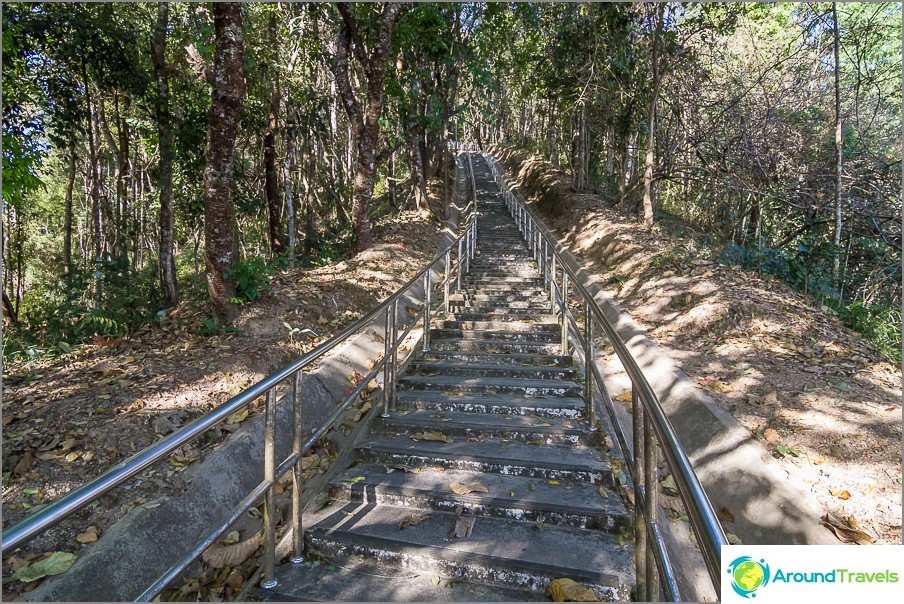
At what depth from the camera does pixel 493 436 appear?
11.9 feet

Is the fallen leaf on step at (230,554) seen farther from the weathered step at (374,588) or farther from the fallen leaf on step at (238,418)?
the fallen leaf on step at (238,418)

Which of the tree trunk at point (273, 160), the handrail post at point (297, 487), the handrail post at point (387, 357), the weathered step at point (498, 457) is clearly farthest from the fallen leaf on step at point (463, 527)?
the tree trunk at point (273, 160)

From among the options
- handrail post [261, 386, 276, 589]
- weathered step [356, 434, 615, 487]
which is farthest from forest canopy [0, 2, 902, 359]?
handrail post [261, 386, 276, 589]

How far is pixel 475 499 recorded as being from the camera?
284 cm

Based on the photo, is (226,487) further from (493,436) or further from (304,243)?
(304,243)

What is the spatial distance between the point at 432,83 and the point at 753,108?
25.5 ft

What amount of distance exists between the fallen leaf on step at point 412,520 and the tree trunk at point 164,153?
21.9 ft

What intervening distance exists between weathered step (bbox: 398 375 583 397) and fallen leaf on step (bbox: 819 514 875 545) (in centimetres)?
185

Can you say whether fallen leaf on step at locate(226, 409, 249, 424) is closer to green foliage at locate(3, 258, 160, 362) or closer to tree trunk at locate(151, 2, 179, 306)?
green foliage at locate(3, 258, 160, 362)

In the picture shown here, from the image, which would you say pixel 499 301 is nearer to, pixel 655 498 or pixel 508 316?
pixel 508 316

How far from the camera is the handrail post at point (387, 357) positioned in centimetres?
391

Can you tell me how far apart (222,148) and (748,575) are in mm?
5529

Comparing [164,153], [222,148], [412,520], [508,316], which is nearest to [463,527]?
[412,520]

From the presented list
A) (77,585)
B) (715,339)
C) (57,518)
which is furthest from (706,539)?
(715,339)
